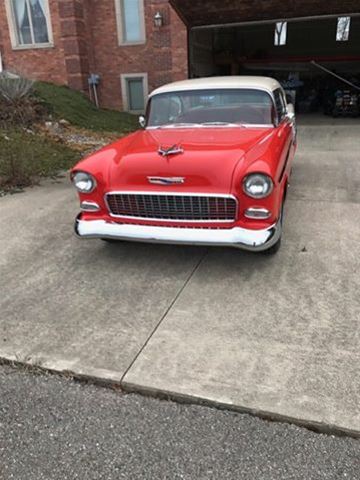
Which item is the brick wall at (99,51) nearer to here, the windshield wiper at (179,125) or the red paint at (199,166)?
the windshield wiper at (179,125)

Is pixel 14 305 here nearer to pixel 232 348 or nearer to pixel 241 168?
pixel 232 348

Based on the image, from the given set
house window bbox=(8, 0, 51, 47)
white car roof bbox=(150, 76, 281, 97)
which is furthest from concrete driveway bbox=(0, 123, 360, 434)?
house window bbox=(8, 0, 51, 47)

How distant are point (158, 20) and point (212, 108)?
10456 mm

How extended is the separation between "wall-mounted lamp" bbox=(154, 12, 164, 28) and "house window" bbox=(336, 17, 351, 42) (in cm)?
983

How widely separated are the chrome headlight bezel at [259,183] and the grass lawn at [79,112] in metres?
9.28

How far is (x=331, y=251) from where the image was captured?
4.35 meters

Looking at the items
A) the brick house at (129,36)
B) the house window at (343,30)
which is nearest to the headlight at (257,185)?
the brick house at (129,36)

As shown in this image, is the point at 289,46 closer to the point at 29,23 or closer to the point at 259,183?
the point at 29,23

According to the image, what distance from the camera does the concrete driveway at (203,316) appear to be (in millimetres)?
2611

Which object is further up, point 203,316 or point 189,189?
point 189,189

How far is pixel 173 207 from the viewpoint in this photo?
386cm

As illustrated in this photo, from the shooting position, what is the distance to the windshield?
4.96 meters

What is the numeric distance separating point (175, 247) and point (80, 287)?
1.13m

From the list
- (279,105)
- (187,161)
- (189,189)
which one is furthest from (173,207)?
(279,105)
